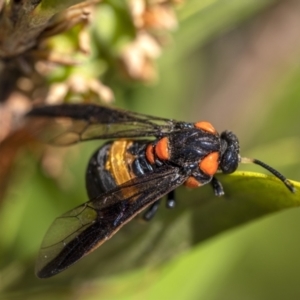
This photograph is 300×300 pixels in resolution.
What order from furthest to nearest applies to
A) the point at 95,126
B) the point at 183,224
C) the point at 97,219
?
the point at 95,126 < the point at 183,224 < the point at 97,219

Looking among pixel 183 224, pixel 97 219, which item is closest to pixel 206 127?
pixel 183 224

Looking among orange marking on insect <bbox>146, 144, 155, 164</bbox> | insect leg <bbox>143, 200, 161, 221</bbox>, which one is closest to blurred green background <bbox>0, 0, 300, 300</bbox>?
insect leg <bbox>143, 200, 161, 221</bbox>

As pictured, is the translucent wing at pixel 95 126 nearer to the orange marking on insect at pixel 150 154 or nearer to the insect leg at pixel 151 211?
the orange marking on insect at pixel 150 154

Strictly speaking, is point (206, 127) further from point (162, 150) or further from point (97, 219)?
point (97, 219)

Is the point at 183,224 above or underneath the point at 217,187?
underneath

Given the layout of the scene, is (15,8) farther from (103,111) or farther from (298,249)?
(298,249)

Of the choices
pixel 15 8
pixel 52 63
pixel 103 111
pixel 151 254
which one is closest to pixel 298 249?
pixel 151 254
